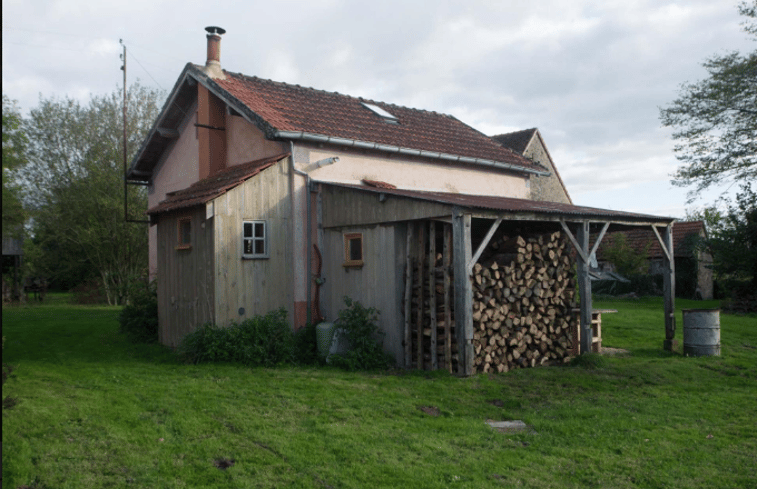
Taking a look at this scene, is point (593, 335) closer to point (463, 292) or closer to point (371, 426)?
point (463, 292)

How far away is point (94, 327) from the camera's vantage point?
15.9 meters

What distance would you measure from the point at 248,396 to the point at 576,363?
6130mm

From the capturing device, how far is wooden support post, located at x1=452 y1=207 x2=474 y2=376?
955 centimetres

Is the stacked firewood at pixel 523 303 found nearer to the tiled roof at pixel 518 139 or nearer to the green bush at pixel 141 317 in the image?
the green bush at pixel 141 317

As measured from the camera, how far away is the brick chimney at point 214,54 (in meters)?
13.9

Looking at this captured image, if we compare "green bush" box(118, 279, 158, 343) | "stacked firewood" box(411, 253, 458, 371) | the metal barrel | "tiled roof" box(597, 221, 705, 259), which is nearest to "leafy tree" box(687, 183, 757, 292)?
"tiled roof" box(597, 221, 705, 259)

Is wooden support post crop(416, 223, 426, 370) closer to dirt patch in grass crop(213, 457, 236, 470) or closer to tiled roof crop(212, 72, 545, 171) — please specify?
tiled roof crop(212, 72, 545, 171)

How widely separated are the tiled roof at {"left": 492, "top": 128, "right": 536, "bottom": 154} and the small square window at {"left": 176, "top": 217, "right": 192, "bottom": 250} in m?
18.3

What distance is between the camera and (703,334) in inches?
474

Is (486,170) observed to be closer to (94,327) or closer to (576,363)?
(576,363)

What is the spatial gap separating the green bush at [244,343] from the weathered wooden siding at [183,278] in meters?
0.55

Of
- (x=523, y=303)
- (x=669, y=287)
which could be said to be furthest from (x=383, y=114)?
(x=669, y=287)

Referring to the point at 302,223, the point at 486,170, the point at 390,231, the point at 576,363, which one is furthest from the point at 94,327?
the point at 576,363

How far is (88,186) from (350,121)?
16.0m
